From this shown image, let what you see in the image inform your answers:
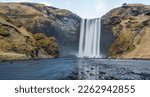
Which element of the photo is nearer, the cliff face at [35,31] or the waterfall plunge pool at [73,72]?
the waterfall plunge pool at [73,72]

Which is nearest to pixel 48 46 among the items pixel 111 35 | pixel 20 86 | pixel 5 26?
pixel 5 26

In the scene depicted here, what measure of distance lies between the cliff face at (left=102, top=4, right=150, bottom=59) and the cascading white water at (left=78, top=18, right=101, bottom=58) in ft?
10.3

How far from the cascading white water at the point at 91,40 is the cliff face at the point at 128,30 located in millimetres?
3152

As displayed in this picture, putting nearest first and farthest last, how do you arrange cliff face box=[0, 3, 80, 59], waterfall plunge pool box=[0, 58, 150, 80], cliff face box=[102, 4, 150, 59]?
1. waterfall plunge pool box=[0, 58, 150, 80]
2. cliff face box=[0, 3, 80, 59]
3. cliff face box=[102, 4, 150, 59]

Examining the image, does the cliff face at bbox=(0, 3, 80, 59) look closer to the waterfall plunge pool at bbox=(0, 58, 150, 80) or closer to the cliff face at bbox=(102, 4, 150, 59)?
the cliff face at bbox=(102, 4, 150, 59)

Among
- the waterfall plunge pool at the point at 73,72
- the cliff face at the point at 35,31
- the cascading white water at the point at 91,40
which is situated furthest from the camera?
the cascading white water at the point at 91,40

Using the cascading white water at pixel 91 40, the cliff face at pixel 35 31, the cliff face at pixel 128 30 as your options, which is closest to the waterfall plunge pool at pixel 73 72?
the cliff face at pixel 35 31

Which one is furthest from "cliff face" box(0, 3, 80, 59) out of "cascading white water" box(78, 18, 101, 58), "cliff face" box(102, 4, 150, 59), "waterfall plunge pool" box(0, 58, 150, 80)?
"waterfall plunge pool" box(0, 58, 150, 80)

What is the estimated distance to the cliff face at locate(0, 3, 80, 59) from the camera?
6135 centimetres

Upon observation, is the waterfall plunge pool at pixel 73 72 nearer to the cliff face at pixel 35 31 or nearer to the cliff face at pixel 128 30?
the cliff face at pixel 35 31

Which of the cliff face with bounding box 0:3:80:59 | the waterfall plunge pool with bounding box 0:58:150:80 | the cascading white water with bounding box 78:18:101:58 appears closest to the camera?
the waterfall plunge pool with bounding box 0:58:150:80

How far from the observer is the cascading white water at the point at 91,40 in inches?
3649

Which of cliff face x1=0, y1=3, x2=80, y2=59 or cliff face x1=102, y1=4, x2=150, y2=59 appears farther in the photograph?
cliff face x1=102, y1=4, x2=150, y2=59

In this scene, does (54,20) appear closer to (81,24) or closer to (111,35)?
(81,24)
